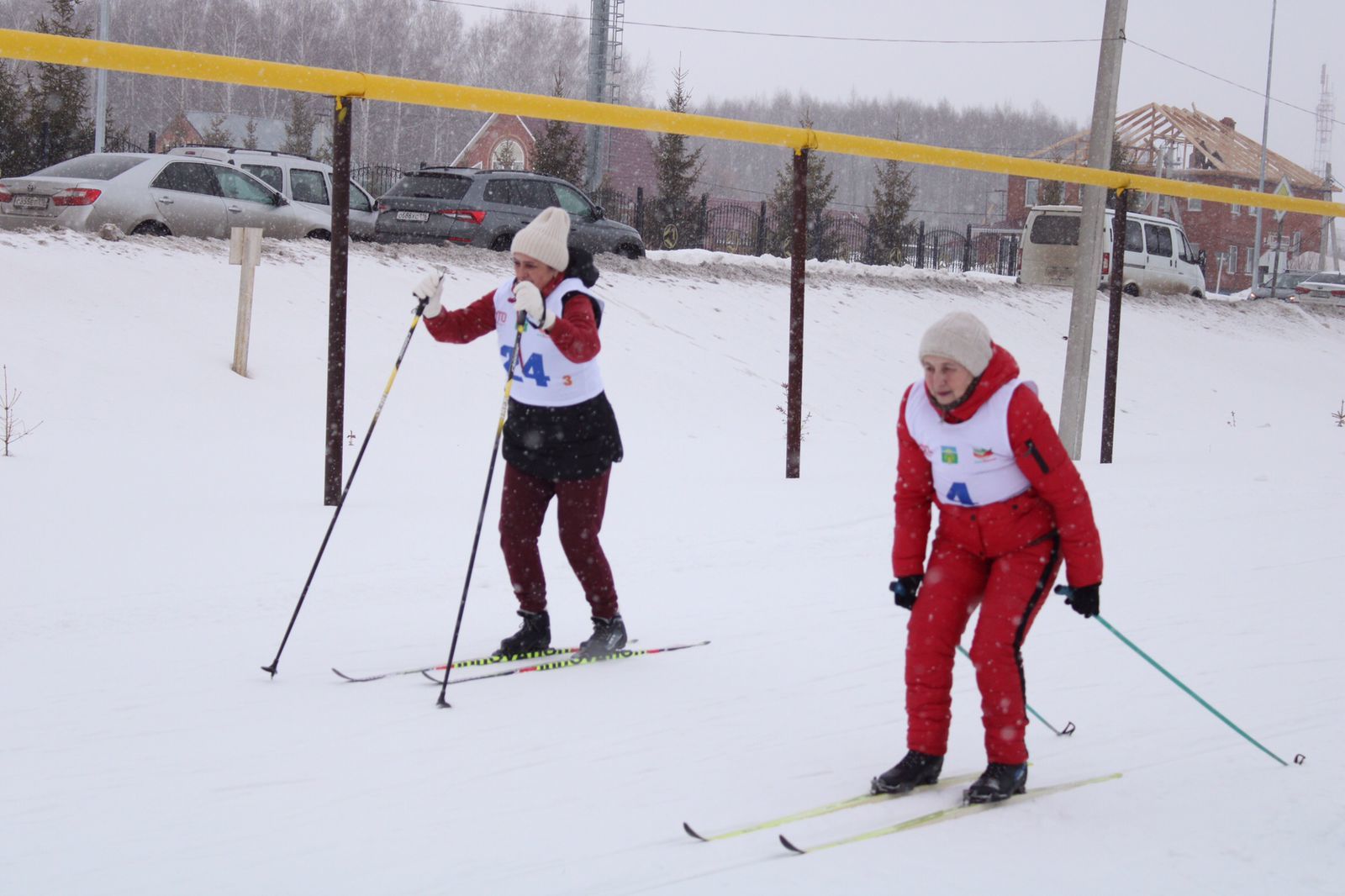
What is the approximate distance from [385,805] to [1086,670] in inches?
117

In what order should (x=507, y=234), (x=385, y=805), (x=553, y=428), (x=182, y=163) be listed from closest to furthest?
1. (x=385, y=805)
2. (x=553, y=428)
3. (x=182, y=163)
4. (x=507, y=234)

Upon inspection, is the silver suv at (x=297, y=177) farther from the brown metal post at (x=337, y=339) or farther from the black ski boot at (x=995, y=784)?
the black ski boot at (x=995, y=784)

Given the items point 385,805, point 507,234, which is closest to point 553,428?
point 385,805

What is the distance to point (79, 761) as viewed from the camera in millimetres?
3900

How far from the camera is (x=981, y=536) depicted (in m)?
3.85

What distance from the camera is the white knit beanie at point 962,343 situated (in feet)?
12.0

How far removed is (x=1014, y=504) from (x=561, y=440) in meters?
1.78

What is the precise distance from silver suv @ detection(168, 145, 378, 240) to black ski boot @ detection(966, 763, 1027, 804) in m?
14.1

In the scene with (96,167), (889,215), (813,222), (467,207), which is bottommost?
(467,207)

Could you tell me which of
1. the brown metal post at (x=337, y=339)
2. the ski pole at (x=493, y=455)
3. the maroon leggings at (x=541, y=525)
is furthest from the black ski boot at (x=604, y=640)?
the brown metal post at (x=337, y=339)

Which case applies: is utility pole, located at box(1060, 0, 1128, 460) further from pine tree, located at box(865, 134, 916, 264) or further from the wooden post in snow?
pine tree, located at box(865, 134, 916, 264)

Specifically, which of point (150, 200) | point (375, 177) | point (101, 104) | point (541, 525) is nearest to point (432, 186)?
point (150, 200)

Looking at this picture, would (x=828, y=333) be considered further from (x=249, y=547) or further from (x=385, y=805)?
(x=385, y=805)

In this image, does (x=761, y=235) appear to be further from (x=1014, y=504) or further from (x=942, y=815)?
(x=942, y=815)
